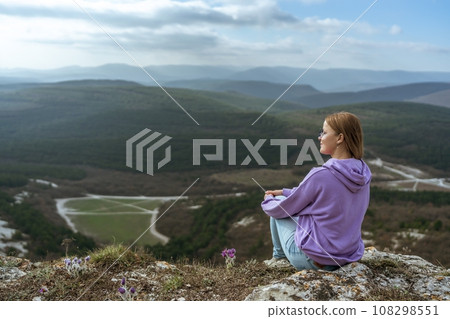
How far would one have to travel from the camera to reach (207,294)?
378 centimetres

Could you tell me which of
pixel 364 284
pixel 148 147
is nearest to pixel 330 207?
pixel 364 284

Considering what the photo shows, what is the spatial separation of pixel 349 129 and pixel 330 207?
667 millimetres

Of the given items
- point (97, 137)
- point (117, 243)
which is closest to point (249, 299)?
point (117, 243)

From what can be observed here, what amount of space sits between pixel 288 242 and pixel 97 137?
118398mm

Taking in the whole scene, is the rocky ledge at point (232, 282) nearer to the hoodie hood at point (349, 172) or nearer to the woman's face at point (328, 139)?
the hoodie hood at point (349, 172)

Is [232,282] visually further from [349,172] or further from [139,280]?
[349,172]

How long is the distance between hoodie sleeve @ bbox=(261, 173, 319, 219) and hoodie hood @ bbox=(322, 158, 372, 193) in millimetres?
190

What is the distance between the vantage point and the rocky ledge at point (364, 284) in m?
3.45

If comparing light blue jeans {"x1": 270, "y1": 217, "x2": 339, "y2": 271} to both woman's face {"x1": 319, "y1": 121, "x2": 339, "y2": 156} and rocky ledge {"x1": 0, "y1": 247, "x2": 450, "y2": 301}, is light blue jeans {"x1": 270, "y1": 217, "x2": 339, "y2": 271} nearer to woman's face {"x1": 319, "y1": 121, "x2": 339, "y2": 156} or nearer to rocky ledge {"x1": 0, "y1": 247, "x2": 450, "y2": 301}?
rocky ledge {"x1": 0, "y1": 247, "x2": 450, "y2": 301}

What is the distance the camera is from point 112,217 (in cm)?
6769

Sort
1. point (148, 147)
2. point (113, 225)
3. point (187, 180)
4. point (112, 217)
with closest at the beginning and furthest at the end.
Answer: 1. point (112, 217)
2. point (113, 225)
3. point (187, 180)
4. point (148, 147)

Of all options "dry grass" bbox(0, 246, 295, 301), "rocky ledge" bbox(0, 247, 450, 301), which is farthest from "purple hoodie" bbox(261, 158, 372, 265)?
"dry grass" bbox(0, 246, 295, 301)

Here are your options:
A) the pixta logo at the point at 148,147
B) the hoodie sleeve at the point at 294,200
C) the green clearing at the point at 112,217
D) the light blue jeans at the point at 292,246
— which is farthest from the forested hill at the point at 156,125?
the hoodie sleeve at the point at 294,200
